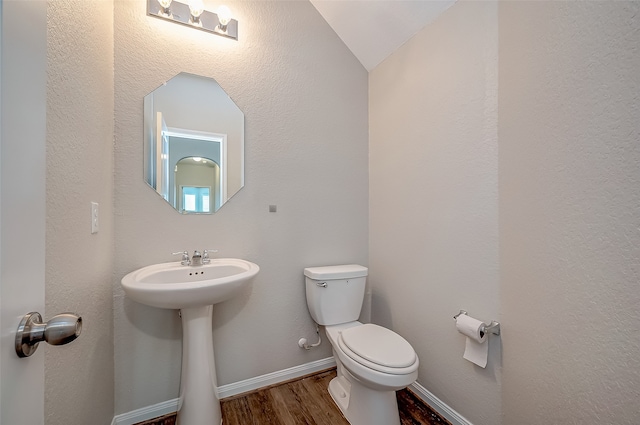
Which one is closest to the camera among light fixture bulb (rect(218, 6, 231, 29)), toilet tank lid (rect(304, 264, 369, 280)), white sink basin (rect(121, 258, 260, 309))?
white sink basin (rect(121, 258, 260, 309))

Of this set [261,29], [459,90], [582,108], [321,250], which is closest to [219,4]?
[261,29]

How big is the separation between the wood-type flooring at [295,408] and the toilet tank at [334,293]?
42 cm

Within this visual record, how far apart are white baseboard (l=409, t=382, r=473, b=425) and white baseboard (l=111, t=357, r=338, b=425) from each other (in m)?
0.58

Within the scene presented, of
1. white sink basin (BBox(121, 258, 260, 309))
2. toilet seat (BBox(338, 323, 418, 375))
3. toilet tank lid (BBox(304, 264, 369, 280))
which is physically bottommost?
toilet seat (BBox(338, 323, 418, 375))

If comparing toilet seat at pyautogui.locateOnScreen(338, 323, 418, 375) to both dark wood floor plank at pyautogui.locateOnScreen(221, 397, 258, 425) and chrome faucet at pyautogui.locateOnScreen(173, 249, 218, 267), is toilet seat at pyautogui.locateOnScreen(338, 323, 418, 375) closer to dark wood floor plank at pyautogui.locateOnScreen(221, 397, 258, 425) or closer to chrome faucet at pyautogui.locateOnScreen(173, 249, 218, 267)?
dark wood floor plank at pyautogui.locateOnScreen(221, 397, 258, 425)

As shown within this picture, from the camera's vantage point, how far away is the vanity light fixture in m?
1.36

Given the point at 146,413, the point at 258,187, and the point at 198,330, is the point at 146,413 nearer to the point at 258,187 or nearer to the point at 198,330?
the point at 198,330

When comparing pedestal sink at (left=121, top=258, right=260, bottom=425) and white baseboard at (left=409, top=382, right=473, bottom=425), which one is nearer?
pedestal sink at (left=121, top=258, right=260, bottom=425)

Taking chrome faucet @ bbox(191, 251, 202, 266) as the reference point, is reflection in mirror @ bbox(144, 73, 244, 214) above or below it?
above

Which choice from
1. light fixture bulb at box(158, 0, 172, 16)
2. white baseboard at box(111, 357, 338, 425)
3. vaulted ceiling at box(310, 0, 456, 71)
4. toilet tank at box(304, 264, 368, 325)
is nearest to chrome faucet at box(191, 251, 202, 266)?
toilet tank at box(304, 264, 368, 325)

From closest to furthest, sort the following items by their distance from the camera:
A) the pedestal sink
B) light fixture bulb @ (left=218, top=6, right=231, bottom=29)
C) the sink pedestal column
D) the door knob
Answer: the door knob < the pedestal sink < the sink pedestal column < light fixture bulb @ (left=218, top=6, right=231, bottom=29)

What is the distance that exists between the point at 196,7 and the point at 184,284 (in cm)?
144

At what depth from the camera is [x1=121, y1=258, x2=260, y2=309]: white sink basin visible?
101 cm

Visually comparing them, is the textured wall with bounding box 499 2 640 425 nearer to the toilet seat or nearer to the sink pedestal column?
the toilet seat
